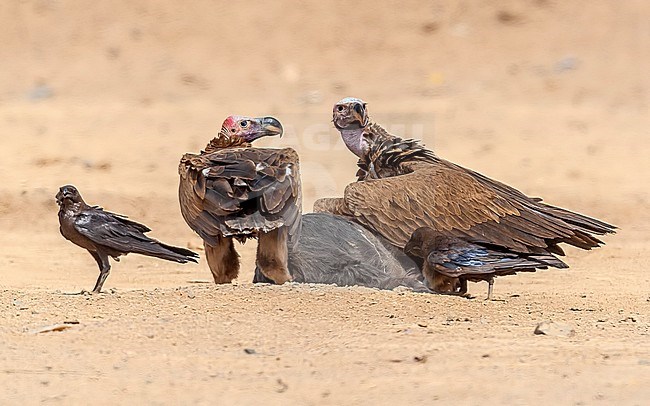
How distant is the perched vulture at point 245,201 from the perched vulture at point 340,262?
0.17m

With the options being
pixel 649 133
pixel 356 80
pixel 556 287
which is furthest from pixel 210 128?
pixel 556 287

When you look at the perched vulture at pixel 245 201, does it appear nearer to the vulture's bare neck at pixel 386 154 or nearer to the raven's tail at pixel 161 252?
the raven's tail at pixel 161 252

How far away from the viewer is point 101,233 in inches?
260

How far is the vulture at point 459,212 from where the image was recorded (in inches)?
284

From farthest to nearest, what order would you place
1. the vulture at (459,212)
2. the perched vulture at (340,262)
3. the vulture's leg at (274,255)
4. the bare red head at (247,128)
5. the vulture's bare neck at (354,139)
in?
the vulture's bare neck at (354,139) < the bare red head at (247,128) < the vulture at (459,212) < the perched vulture at (340,262) < the vulture's leg at (274,255)

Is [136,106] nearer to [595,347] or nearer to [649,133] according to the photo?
[649,133]

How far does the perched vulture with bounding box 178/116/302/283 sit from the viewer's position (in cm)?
614

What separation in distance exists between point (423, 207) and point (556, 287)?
1.24m

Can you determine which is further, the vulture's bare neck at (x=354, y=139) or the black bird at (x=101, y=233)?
the vulture's bare neck at (x=354, y=139)

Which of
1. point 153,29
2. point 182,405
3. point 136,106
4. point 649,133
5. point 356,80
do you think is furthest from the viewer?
point 153,29

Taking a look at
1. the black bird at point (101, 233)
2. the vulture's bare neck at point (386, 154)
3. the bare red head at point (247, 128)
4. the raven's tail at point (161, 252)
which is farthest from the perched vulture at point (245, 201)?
the vulture's bare neck at point (386, 154)

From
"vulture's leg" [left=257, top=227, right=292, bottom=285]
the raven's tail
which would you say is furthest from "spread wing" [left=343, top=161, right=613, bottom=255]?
the raven's tail

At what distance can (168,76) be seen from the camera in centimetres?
1698

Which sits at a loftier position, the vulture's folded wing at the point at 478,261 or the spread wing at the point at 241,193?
the spread wing at the point at 241,193
